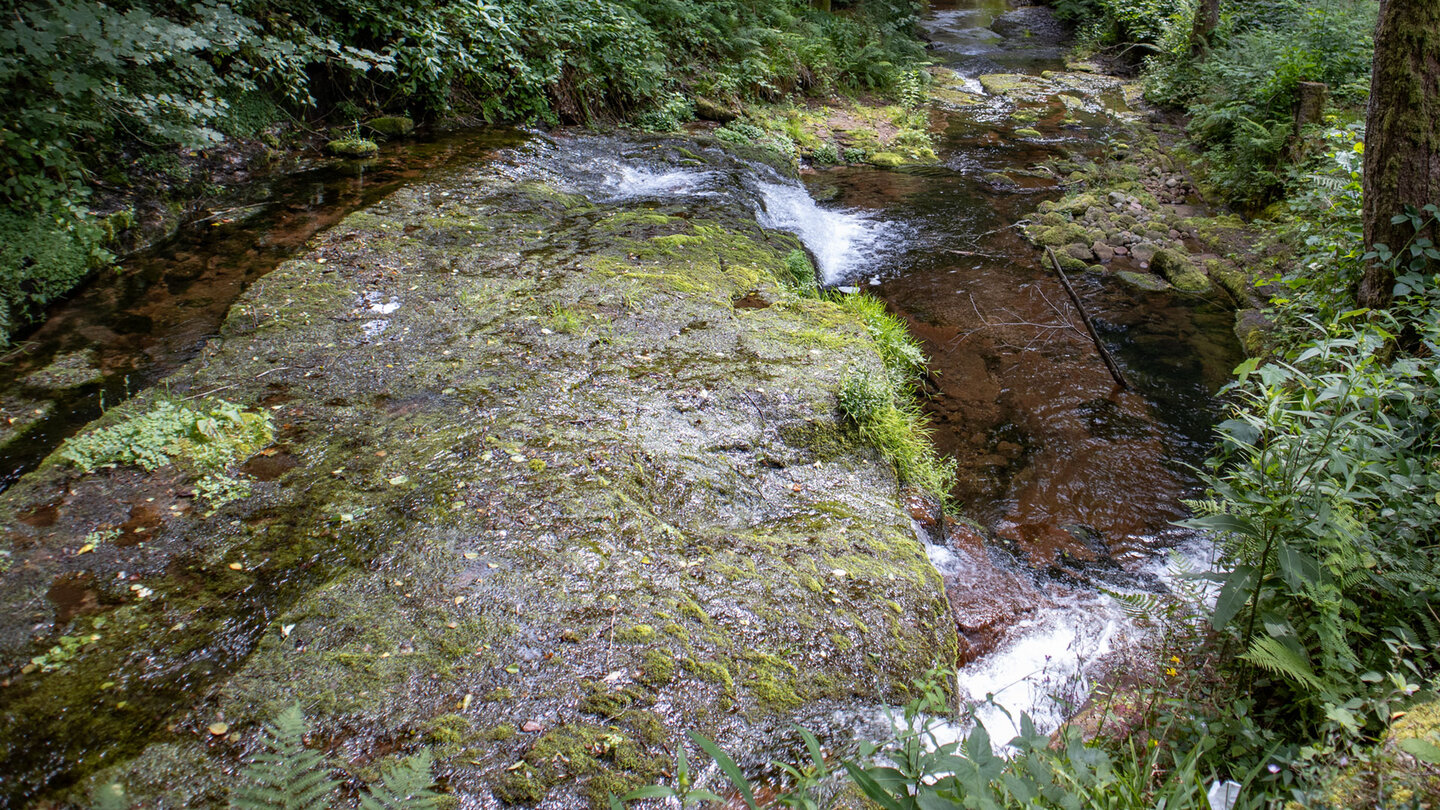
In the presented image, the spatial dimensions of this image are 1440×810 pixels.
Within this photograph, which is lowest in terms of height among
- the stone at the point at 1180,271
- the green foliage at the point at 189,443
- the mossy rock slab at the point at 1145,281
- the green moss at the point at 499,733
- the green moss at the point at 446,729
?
the mossy rock slab at the point at 1145,281

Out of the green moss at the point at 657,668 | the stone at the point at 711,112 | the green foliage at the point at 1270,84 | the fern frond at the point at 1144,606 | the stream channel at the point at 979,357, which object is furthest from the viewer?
the stone at the point at 711,112

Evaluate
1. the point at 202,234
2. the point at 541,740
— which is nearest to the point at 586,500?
the point at 541,740

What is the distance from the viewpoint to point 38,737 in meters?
2.28

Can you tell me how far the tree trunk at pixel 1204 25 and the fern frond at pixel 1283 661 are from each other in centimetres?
1688

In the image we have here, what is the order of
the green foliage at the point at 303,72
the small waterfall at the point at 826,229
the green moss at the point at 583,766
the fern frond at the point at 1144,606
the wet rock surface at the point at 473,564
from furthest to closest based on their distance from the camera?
the small waterfall at the point at 826,229
the green foliage at the point at 303,72
the fern frond at the point at 1144,606
the wet rock surface at the point at 473,564
the green moss at the point at 583,766

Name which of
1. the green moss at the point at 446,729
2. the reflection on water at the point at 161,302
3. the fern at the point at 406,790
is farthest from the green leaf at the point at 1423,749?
the reflection on water at the point at 161,302

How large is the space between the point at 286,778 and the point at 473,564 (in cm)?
113

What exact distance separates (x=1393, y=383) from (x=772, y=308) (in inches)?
154

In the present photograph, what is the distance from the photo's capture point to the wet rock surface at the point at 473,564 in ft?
7.97

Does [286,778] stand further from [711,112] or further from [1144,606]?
[711,112]

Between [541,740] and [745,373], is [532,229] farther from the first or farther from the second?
[541,740]

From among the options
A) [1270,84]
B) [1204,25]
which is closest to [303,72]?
[1270,84]

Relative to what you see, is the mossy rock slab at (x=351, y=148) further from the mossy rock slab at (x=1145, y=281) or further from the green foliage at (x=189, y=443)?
the mossy rock slab at (x=1145, y=281)

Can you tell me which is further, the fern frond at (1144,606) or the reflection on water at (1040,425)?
the reflection on water at (1040,425)
